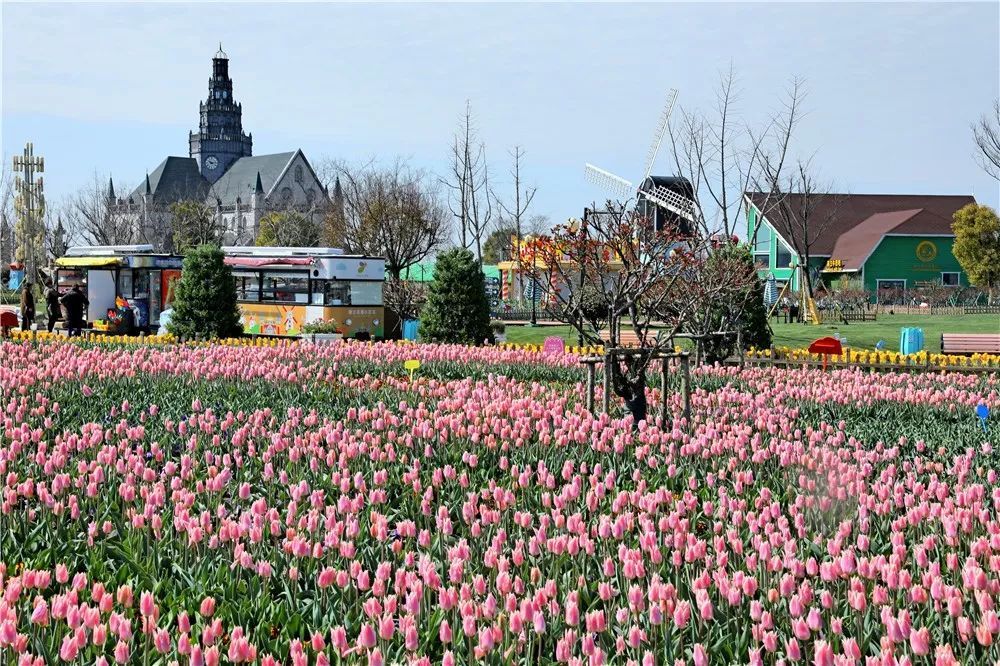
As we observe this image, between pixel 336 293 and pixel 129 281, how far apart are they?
689 centimetres

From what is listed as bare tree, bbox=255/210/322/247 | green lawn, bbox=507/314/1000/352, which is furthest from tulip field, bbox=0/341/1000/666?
bare tree, bbox=255/210/322/247

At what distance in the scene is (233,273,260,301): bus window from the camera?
1110 inches

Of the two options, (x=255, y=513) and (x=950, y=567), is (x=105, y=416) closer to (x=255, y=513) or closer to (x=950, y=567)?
(x=255, y=513)

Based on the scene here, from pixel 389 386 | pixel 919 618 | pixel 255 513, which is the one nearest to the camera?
pixel 919 618

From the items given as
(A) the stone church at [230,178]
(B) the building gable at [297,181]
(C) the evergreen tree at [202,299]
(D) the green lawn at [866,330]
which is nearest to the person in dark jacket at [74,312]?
(C) the evergreen tree at [202,299]

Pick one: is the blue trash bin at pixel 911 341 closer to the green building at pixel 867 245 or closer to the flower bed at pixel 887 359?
the flower bed at pixel 887 359

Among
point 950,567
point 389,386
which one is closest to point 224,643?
point 950,567

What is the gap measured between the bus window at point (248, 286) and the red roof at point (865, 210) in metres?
33.6

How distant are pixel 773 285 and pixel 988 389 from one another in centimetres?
3885

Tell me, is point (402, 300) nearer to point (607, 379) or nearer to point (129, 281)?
point (129, 281)

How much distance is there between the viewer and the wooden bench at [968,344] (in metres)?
20.9

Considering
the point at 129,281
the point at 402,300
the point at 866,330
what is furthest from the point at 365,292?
the point at 866,330

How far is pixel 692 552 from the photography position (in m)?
5.26

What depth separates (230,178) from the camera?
13112 centimetres
